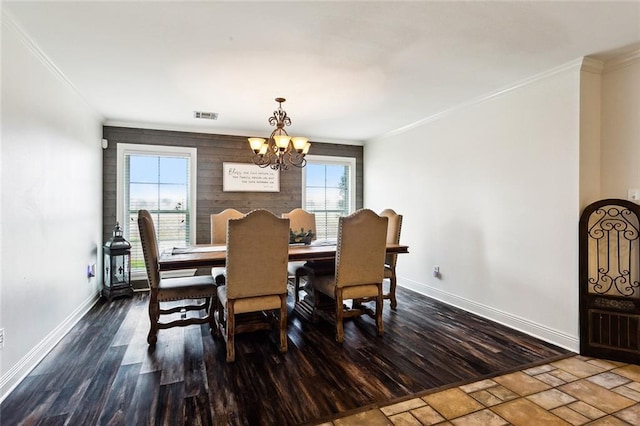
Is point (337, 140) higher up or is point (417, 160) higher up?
point (337, 140)

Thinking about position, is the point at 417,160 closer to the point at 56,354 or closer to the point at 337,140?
the point at 337,140

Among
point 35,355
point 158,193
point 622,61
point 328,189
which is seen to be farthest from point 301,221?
point 622,61

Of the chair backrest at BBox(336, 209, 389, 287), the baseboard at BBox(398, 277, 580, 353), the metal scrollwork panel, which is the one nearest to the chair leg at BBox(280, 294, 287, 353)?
the chair backrest at BBox(336, 209, 389, 287)

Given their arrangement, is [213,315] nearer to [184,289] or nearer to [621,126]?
[184,289]

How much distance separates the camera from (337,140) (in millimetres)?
6039

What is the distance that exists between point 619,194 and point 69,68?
4.98 metres

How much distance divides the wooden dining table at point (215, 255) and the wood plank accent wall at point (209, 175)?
72.7 inches

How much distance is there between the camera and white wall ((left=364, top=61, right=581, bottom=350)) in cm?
293

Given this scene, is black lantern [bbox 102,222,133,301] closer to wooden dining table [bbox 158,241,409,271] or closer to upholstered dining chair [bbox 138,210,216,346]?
wooden dining table [bbox 158,241,409,271]

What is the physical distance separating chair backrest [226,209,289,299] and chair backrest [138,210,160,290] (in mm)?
779

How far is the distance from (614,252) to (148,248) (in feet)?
13.3

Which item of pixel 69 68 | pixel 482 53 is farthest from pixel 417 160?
pixel 69 68

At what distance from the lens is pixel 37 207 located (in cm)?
264

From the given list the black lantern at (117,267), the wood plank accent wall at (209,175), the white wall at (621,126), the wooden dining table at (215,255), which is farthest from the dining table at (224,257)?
the white wall at (621,126)
